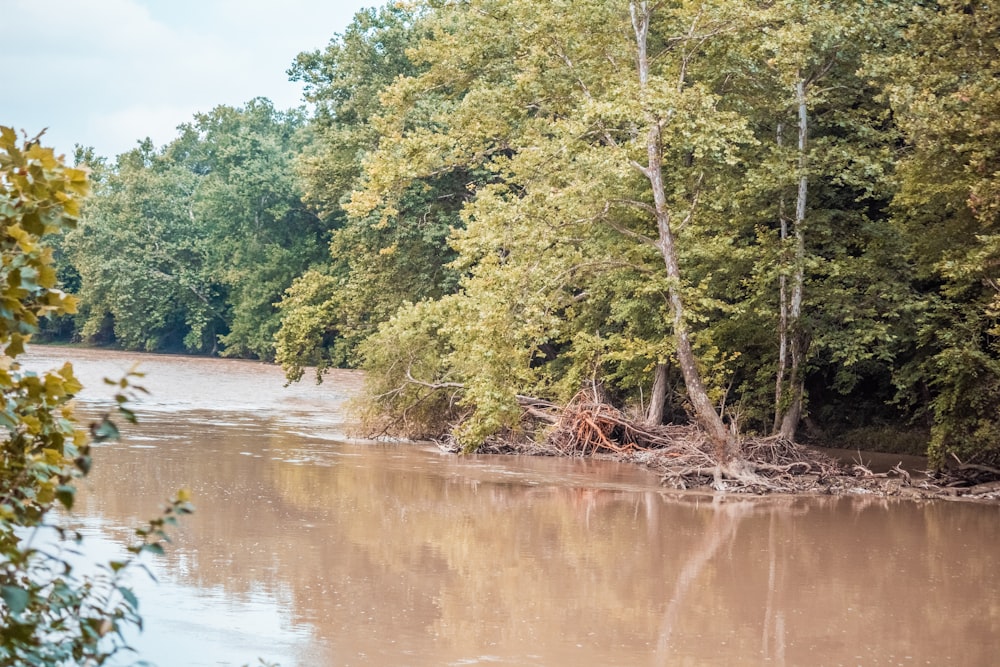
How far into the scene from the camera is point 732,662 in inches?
341

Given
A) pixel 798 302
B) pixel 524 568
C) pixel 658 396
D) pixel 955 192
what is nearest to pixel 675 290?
pixel 798 302

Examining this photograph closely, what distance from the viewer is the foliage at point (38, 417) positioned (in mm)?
3236

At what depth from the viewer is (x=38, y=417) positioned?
3.57 meters

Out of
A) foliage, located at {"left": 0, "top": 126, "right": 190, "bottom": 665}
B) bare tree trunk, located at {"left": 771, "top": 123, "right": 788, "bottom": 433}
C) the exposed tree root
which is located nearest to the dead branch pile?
the exposed tree root

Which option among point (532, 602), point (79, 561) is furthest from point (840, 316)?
point (79, 561)

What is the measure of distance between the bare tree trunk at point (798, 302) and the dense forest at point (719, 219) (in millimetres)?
63

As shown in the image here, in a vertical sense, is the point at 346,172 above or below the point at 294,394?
above

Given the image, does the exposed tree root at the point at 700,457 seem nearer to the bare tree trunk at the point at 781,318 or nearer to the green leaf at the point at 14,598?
the bare tree trunk at the point at 781,318

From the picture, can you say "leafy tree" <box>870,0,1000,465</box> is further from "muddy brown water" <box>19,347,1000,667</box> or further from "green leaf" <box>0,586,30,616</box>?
"green leaf" <box>0,586,30,616</box>

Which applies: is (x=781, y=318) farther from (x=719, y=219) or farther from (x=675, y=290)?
(x=675, y=290)

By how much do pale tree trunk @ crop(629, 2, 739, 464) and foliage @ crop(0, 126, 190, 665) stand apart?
15370 mm

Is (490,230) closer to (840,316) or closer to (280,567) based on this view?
(840,316)

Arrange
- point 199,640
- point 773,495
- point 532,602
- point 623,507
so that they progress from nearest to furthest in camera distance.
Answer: point 199,640 < point 532,602 < point 623,507 < point 773,495

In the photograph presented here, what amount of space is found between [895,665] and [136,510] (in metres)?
8.78
